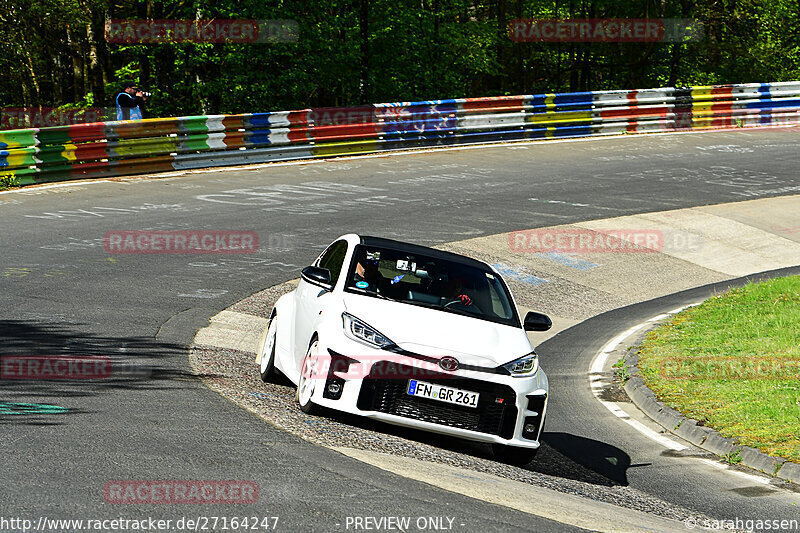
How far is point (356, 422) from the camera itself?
27.2 ft

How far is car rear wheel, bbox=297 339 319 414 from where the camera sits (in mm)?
8031

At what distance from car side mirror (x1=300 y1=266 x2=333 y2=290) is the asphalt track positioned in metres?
1.35

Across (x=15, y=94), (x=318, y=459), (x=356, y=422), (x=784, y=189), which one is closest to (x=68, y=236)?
(x=356, y=422)

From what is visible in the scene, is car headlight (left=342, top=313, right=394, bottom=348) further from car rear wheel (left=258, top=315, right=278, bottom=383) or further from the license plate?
car rear wheel (left=258, top=315, right=278, bottom=383)

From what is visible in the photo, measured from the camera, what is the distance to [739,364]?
39.3 ft

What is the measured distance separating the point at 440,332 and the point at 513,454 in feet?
3.90

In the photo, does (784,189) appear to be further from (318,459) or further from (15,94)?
(15,94)

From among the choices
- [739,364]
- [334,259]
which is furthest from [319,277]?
[739,364]

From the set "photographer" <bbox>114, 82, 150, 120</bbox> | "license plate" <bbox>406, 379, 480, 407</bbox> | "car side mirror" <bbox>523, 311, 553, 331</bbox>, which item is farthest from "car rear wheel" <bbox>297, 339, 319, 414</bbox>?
"photographer" <bbox>114, 82, 150, 120</bbox>

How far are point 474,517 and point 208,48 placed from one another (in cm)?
2468

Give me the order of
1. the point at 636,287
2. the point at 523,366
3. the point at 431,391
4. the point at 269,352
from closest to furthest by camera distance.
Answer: the point at 431,391
the point at 523,366
the point at 269,352
the point at 636,287

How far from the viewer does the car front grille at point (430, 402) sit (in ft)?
25.2

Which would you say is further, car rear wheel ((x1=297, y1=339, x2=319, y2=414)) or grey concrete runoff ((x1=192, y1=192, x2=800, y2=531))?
car rear wheel ((x1=297, y1=339, x2=319, y2=414))

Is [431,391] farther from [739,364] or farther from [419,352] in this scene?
[739,364]
